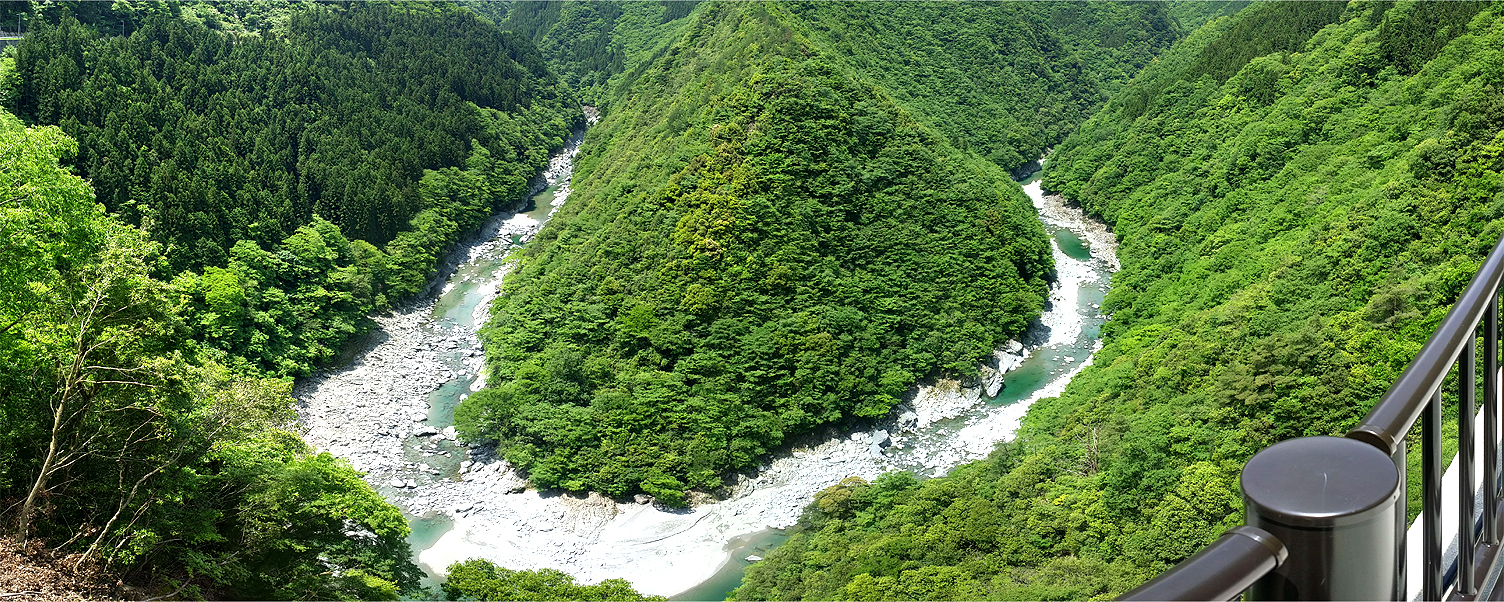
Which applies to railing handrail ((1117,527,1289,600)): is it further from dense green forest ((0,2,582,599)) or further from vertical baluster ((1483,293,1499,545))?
dense green forest ((0,2,582,599))

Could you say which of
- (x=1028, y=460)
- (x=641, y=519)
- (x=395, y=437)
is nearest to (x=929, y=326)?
(x=1028, y=460)

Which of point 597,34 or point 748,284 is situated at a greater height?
point 597,34

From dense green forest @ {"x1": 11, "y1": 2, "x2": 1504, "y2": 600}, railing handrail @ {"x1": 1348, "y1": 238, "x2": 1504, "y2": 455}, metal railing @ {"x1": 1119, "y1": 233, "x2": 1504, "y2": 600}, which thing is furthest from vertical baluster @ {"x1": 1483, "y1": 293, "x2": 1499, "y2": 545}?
dense green forest @ {"x1": 11, "y1": 2, "x2": 1504, "y2": 600}

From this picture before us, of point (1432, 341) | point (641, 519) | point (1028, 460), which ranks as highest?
point (1432, 341)

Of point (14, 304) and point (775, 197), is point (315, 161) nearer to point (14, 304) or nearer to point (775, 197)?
point (775, 197)

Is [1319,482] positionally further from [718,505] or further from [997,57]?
[997,57]

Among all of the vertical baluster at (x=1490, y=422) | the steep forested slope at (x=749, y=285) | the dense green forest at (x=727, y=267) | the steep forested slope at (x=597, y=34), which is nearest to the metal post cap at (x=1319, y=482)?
the vertical baluster at (x=1490, y=422)

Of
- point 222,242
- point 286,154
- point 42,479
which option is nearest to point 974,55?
point 286,154
